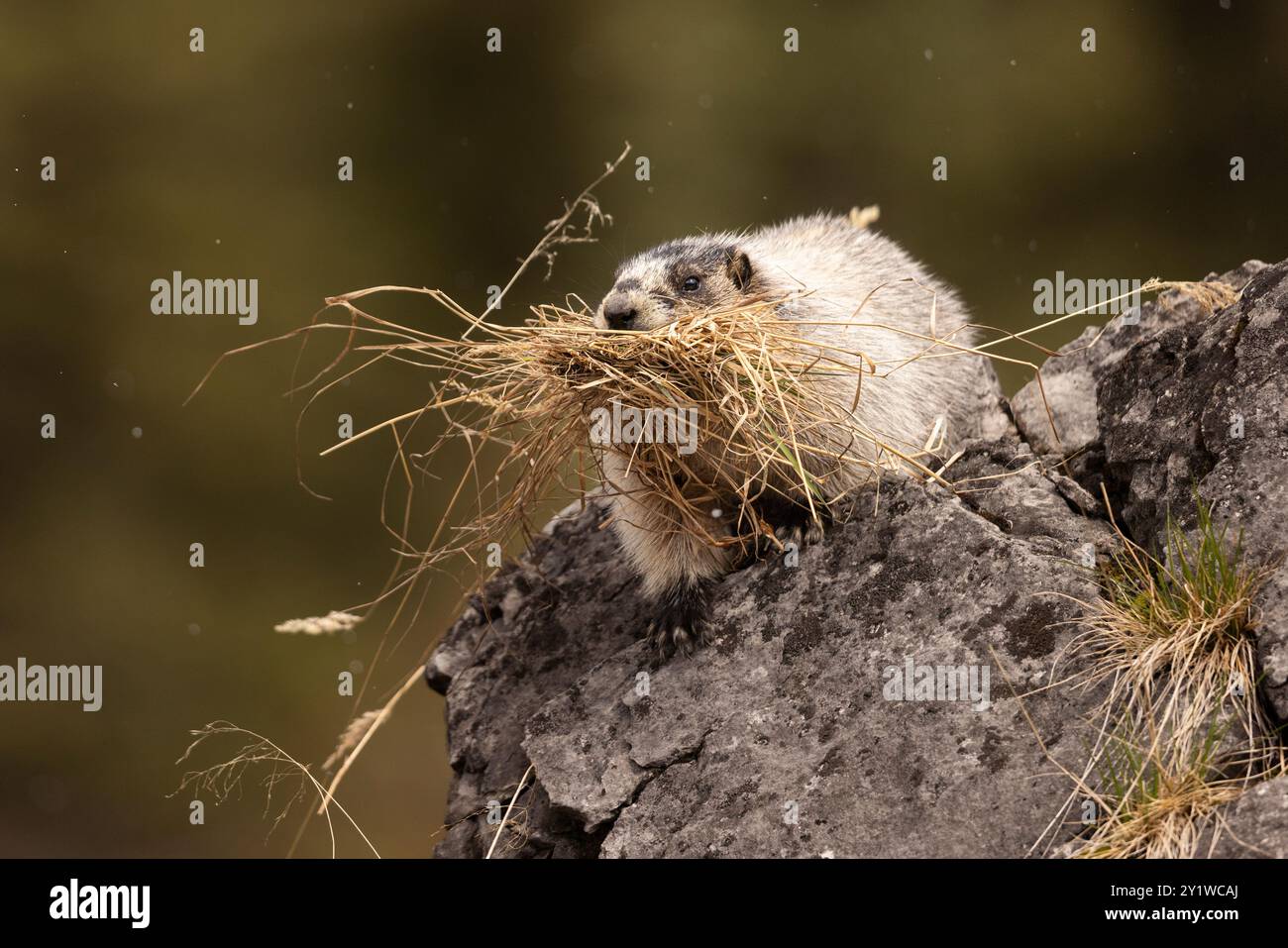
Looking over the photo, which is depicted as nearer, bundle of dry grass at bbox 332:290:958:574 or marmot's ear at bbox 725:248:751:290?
bundle of dry grass at bbox 332:290:958:574

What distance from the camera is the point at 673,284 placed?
507 cm

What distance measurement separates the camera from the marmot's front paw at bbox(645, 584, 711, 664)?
4.79 m

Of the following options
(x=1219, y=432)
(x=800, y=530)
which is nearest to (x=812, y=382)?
(x=800, y=530)

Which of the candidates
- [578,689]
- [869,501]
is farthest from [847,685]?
[578,689]

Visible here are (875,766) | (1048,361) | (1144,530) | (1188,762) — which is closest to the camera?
(1188,762)

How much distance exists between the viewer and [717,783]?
433 cm

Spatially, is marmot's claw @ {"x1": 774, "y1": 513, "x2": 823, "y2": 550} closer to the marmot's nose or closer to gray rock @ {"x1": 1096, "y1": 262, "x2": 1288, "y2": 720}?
the marmot's nose

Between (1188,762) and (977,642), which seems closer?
(1188,762)

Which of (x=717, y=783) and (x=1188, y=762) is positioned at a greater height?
(x=1188, y=762)

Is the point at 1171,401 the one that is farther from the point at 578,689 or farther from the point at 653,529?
the point at 578,689

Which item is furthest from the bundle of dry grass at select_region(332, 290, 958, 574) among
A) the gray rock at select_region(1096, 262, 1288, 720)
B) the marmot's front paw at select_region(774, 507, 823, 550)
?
the gray rock at select_region(1096, 262, 1288, 720)

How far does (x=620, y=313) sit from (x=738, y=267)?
2.38ft
